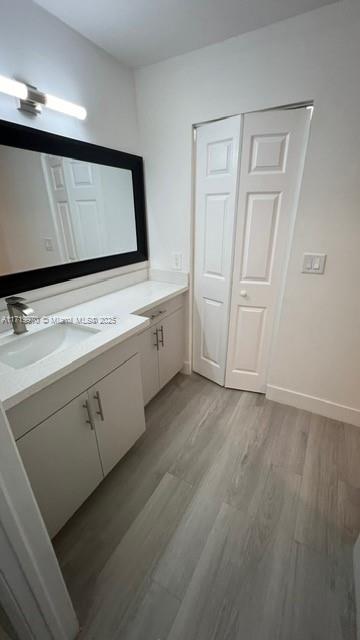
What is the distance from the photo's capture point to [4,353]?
1.17 meters

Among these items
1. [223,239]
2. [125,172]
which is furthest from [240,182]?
[125,172]

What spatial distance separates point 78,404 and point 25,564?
0.51 metres

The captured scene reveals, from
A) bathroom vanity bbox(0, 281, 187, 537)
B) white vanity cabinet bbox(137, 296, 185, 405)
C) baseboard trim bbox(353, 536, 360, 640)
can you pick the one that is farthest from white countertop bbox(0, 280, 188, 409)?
baseboard trim bbox(353, 536, 360, 640)

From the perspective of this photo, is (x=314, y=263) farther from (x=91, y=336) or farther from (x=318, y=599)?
(x=318, y=599)

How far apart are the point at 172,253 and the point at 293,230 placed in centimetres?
90

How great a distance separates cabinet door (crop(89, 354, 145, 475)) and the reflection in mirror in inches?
29.9

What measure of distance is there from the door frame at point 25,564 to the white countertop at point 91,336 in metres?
0.26

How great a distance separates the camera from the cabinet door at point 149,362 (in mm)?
1727

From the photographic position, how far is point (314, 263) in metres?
1.60

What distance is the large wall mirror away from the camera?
4.18 feet

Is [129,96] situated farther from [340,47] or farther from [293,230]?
[293,230]

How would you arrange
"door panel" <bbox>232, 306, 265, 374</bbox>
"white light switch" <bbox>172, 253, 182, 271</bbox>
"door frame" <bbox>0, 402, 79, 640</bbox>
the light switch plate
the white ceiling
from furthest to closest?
"white light switch" <bbox>172, 253, 182, 271</bbox>, "door panel" <bbox>232, 306, 265, 374</bbox>, the light switch plate, the white ceiling, "door frame" <bbox>0, 402, 79, 640</bbox>

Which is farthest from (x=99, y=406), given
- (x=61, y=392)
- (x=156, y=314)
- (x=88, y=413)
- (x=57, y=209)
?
→ (x=57, y=209)

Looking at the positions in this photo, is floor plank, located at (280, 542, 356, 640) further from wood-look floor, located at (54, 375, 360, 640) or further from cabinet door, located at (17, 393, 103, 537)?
cabinet door, located at (17, 393, 103, 537)
